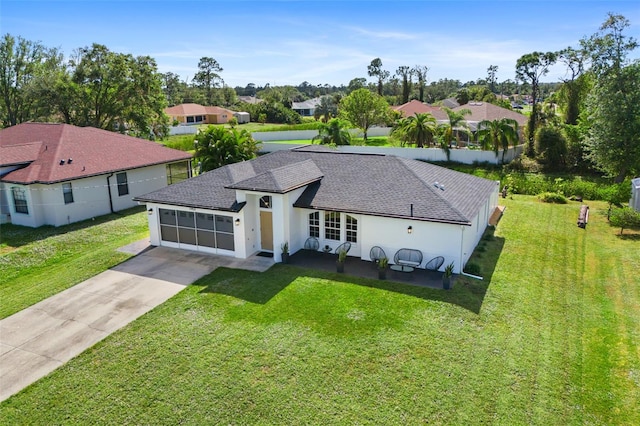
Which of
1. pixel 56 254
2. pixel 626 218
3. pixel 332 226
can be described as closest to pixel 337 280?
pixel 332 226

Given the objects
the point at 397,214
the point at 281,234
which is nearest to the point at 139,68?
the point at 281,234

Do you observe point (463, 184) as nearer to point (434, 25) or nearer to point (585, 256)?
point (585, 256)

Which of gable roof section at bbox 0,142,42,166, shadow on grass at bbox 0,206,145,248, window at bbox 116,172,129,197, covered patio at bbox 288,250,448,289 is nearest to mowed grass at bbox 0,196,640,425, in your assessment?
covered patio at bbox 288,250,448,289

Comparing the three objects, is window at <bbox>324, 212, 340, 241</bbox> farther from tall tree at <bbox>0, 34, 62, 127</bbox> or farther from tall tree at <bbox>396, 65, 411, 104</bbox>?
→ tall tree at <bbox>396, 65, 411, 104</bbox>

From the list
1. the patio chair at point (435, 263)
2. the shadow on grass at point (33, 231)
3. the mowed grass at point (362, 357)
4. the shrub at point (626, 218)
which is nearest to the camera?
the mowed grass at point (362, 357)

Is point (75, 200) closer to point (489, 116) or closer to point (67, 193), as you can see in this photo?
point (67, 193)

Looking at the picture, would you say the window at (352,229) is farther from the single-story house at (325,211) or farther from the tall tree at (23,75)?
the tall tree at (23,75)

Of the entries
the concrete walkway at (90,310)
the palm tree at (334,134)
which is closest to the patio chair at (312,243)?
the concrete walkway at (90,310)
